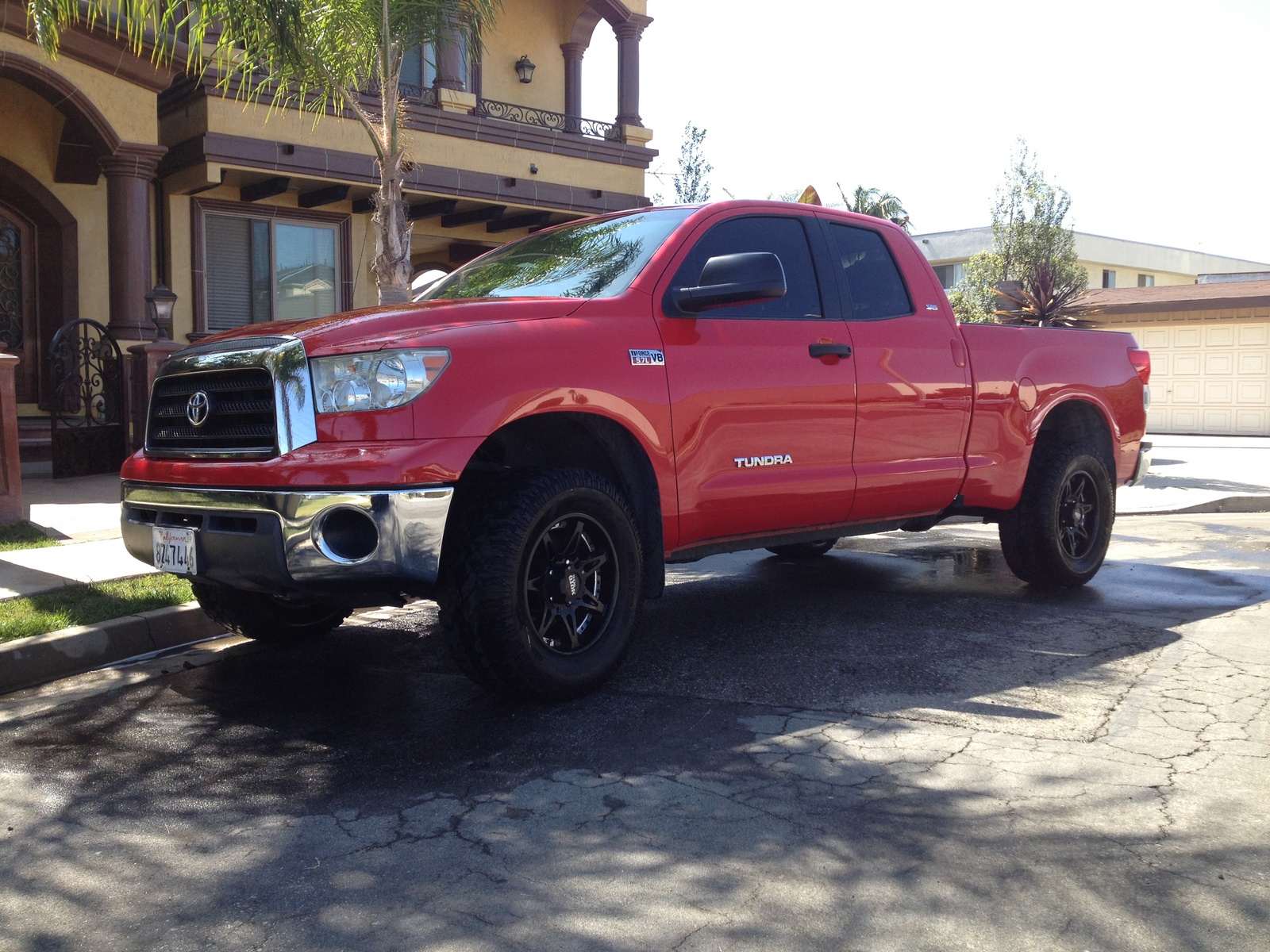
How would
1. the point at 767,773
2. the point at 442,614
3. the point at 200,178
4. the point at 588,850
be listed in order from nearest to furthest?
the point at 588,850, the point at 767,773, the point at 442,614, the point at 200,178

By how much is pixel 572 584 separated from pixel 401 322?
1.14m

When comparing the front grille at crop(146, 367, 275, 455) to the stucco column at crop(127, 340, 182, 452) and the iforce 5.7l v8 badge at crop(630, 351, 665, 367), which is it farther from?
the stucco column at crop(127, 340, 182, 452)

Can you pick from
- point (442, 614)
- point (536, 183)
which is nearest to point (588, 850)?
point (442, 614)

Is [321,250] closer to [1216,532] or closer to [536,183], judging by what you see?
[536,183]

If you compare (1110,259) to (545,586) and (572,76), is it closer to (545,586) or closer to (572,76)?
(572,76)

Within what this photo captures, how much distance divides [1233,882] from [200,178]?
14520 mm

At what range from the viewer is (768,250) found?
5.70 metres

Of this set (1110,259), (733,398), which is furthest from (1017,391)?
(1110,259)

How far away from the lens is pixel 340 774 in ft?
12.5

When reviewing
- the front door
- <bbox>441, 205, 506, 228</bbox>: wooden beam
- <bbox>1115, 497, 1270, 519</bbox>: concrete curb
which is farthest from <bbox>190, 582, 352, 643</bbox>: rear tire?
<bbox>441, 205, 506, 228</bbox>: wooden beam

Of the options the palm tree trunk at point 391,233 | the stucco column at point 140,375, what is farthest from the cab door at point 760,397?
the stucco column at point 140,375

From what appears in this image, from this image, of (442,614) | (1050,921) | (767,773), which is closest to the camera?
(1050,921)

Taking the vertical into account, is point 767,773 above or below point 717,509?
below

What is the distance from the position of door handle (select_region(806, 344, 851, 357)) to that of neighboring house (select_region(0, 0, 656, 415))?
8.86 metres
